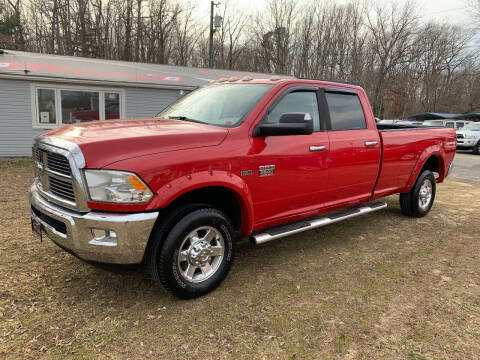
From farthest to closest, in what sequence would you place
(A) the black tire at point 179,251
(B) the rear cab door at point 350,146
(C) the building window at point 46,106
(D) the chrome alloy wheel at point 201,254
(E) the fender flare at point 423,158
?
(C) the building window at point 46,106 < (E) the fender flare at point 423,158 < (B) the rear cab door at point 350,146 < (D) the chrome alloy wheel at point 201,254 < (A) the black tire at point 179,251

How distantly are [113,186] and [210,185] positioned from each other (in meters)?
0.79

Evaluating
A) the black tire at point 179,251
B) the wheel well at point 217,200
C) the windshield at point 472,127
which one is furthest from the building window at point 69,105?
the windshield at point 472,127

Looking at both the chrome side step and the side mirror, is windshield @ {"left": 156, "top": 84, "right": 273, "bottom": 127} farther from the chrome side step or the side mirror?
the chrome side step

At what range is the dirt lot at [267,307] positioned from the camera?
2.55 metres

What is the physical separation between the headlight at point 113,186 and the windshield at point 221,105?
1157 mm

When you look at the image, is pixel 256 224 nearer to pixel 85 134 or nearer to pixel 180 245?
pixel 180 245

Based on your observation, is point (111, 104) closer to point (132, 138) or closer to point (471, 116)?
point (132, 138)

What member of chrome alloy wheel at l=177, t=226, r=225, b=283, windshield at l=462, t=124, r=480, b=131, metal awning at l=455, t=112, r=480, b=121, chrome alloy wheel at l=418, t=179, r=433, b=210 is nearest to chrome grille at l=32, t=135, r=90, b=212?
chrome alloy wheel at l=177, t=226, r=225, b=283

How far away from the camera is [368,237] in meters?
4.96

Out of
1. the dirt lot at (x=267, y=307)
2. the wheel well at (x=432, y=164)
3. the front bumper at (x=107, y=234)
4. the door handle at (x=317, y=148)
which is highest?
the door handle at (x=317, y=148)

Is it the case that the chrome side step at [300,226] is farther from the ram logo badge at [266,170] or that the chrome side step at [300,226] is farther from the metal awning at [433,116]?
the metal awning at [433,116]

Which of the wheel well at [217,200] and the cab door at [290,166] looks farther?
the cab door at [290,166]

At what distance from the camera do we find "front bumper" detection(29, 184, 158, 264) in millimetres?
2578

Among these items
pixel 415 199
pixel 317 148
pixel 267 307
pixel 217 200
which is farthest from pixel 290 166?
pixel 415 199
